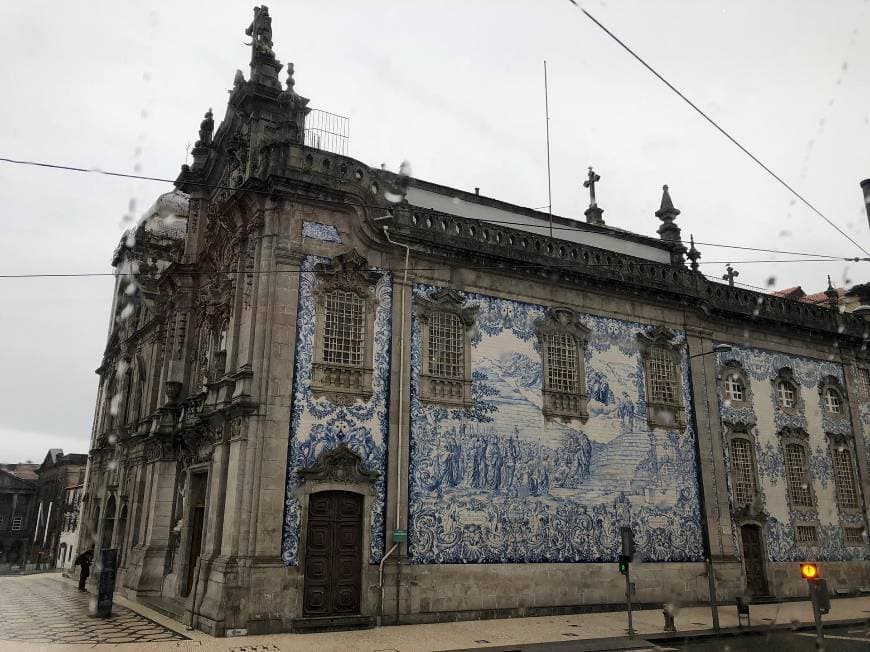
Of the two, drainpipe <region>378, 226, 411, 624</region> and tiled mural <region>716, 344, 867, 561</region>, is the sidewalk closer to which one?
drainpipe <region>378, 226, 411, 624</region>

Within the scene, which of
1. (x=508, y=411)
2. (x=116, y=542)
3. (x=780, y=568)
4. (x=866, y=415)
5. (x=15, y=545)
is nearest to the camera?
(x=508, y=411)

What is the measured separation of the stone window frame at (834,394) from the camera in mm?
25703

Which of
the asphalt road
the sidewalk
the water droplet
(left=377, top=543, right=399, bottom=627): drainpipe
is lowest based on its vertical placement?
the asphalt road

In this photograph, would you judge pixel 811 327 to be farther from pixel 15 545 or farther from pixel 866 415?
pixel 15 545

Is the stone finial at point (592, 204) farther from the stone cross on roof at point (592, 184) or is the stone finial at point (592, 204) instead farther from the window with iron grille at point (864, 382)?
the window with iron grille at point (864, 382)

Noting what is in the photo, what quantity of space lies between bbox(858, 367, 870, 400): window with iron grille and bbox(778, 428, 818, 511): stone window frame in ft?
15.1

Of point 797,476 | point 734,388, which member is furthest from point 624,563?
point 797,476

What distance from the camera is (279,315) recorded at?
16109 mm

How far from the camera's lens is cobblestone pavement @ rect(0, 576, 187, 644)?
1363 cm

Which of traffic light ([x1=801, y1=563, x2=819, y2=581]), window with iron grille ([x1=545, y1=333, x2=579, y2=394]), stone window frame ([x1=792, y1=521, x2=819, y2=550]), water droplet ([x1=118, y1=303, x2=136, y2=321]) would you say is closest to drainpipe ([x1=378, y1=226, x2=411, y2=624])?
window with iron grille ([x1=545, y1=333, x2=579, y2=394])

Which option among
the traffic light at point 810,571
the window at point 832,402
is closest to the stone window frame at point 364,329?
the traffic light at point 810,571

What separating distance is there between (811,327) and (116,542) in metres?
26.1

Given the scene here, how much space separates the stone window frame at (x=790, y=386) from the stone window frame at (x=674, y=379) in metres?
4.76

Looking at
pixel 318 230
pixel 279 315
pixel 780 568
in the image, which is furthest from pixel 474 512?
pixel 780 568
